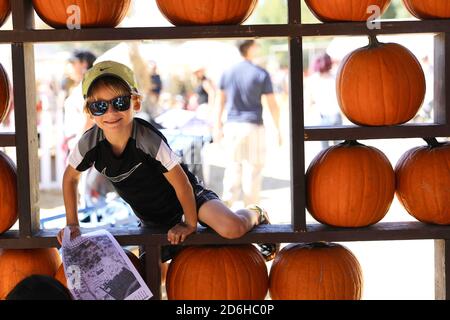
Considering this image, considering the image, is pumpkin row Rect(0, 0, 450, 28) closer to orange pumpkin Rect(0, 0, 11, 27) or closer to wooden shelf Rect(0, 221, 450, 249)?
orange pumpkin Rect(0, 0, 11, 27)

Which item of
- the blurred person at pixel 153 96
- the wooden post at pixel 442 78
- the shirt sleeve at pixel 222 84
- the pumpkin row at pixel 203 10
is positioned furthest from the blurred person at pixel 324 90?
the pumpkin row at pixel 203 10

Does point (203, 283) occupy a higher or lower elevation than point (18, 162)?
lower

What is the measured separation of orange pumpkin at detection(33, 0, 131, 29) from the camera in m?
3.22

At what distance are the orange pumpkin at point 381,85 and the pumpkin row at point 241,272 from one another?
0.68 m

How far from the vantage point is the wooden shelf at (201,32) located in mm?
3166

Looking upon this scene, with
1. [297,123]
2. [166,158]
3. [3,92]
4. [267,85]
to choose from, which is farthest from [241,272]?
[267,85]

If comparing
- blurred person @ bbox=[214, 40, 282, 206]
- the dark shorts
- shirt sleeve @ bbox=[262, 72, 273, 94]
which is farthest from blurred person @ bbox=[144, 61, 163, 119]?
the dark shorts

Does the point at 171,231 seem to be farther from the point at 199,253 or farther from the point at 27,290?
the point at 27,290

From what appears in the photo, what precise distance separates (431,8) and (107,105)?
1.56 m

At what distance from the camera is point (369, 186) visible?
3.27 meters

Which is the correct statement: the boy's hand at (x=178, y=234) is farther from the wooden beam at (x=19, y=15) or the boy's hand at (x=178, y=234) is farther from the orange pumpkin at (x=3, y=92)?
the wooden beam at (x=19, y=15)

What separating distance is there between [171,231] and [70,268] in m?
0.47
